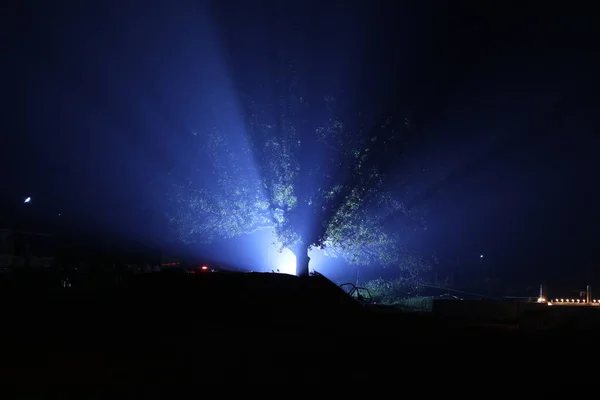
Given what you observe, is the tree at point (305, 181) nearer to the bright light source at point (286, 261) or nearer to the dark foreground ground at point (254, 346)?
the bright light source at point (286, 261)

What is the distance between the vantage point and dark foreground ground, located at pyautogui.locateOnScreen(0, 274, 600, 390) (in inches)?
259

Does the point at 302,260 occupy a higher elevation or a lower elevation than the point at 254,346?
higher

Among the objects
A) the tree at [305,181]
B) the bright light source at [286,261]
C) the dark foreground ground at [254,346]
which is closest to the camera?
the dark foreground ground at [254,346]

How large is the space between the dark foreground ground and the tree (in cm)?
1534

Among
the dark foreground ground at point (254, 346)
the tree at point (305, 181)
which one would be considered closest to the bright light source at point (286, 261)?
the tree at point (305, 181)

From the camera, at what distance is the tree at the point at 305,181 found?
24.4 metres

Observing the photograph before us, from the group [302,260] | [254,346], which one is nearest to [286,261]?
[302,260]

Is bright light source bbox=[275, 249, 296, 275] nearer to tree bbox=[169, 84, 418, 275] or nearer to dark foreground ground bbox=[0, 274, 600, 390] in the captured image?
tree bbox=[169, 84, 418, 275]

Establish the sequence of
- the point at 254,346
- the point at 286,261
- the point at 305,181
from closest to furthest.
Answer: the point at 254,346 → the point at 305,181 → the point at 286,261

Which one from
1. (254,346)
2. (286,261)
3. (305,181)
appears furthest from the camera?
→ (286,261)

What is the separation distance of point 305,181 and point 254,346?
17.6 metres

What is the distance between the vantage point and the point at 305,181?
24469 mm

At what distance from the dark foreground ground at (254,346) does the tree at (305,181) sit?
15344mm

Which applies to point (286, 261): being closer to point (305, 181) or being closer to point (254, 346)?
point (305, 181)
